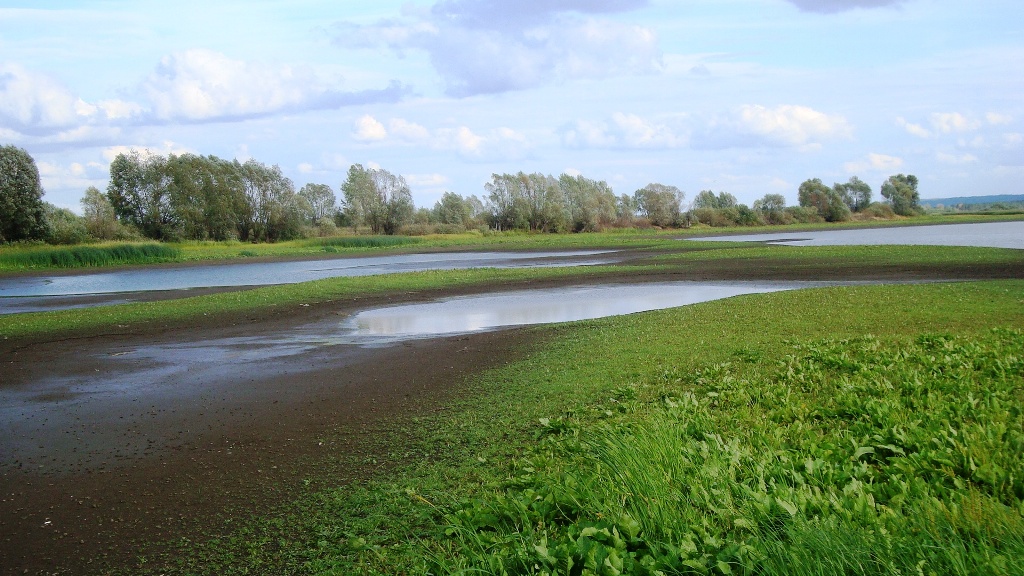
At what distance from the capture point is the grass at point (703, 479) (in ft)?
14.8

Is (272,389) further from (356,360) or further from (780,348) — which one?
(780,348)

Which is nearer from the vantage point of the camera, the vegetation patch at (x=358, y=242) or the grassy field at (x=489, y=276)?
the grassy field at (x=489, y=276)

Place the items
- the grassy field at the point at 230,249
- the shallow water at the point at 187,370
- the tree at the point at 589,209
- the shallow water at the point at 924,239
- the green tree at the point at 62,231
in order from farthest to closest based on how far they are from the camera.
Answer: the tree at the point at 589,209 < the green tree at the point at 62,231 < the grassy field at the point at 230,249 < the shallow water at the point at 924,239 < the shallow water at the point at 187,370

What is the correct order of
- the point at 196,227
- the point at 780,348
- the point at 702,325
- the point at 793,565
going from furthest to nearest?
the point at 196,227
the point at 702,325
the point at 780,348
the point at 793,565

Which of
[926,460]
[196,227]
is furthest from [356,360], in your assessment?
[196,227]

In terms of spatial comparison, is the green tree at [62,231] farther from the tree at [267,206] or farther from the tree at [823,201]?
the tree at [823,201]

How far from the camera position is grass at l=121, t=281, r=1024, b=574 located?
4504 millimetres

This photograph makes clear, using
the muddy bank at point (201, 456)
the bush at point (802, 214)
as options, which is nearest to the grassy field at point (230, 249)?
the bush at point (802, 214)

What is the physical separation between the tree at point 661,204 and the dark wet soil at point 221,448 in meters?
104

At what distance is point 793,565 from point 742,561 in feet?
0.90

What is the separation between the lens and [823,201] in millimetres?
129625

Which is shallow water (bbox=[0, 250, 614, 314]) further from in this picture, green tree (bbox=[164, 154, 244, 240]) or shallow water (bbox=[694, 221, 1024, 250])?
green tree (bbox=[164, 154, 244, 240])

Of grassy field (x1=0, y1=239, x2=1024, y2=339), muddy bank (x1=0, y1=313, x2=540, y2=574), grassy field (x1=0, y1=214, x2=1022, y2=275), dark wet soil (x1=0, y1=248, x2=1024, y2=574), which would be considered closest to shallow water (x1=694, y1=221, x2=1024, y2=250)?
grassy field (x1=0, y1=239, x2=1024, y2=339)

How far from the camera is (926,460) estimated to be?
19.3 ft
